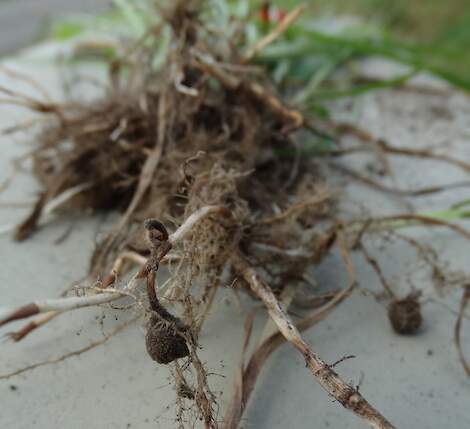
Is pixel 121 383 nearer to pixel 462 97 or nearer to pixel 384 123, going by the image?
pixel 384 123

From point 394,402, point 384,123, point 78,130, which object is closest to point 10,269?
point 78,130

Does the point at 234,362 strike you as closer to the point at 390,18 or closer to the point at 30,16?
the point at 390,18

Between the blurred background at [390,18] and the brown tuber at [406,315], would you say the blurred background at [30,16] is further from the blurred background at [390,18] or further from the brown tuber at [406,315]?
the brown tuber at [406,315]

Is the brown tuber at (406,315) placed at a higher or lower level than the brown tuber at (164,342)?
lower

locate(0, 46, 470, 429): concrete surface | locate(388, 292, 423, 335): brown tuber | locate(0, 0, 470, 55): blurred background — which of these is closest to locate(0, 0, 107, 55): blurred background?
locate(0, 0, 470, 55): blurred background

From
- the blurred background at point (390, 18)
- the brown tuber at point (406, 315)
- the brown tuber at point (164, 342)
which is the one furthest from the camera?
the blurred background at point (390, 18)

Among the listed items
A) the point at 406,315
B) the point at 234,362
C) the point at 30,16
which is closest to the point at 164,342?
the point at 234,362

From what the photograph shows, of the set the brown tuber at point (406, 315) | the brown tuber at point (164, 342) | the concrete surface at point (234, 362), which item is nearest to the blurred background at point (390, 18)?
the concrete surface at point (234, 362)
